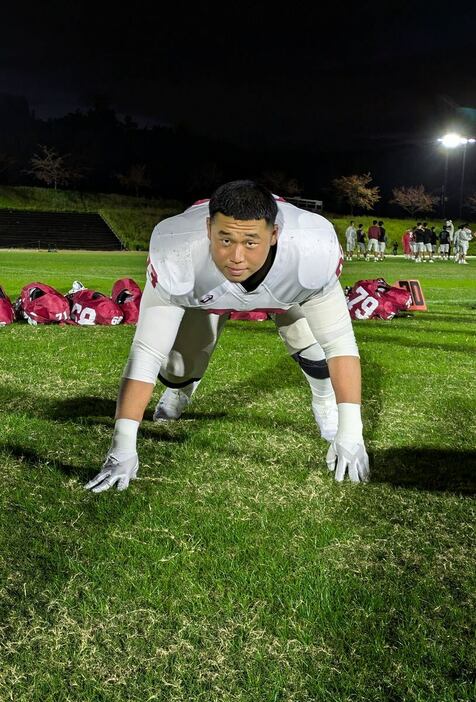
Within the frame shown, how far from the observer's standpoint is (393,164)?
114 m

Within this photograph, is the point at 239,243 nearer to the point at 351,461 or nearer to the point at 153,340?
→ the point at 153,340

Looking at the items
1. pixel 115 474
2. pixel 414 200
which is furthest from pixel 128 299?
pixel 414 200

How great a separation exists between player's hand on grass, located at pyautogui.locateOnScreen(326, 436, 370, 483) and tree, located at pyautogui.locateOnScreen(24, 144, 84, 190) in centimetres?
7440

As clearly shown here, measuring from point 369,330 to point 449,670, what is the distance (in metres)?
8.19

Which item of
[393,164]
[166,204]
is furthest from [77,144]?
[393,164]

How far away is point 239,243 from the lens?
3.41 m

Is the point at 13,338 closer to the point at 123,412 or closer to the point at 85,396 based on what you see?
the point at 85,396

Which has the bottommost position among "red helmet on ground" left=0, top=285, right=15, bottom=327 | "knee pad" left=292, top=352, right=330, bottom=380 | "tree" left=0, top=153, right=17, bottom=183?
"red helmet on ground" left=0, top=285, right=15, bottom=327

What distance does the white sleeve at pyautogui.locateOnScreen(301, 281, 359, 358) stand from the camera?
404 centimetres

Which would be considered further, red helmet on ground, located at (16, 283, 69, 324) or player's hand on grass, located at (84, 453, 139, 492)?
red helmet on ground, located at (16, 283, 69, 324)

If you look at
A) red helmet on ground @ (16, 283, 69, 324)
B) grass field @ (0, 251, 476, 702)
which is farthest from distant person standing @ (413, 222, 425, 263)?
grass field @ (0, 251, 476, 702)

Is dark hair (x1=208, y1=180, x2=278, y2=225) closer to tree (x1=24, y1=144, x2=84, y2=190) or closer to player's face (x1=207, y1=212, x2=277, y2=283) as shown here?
player's face (x1=207, y1=212, x2=277, y2=283)

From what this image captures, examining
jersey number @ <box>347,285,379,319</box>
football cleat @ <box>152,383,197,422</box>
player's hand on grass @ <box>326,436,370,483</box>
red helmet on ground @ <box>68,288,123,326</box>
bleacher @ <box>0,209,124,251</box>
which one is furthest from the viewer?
Answer: bleacher @ <box>0,209,124,251</box>

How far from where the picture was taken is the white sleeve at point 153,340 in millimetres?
3775
